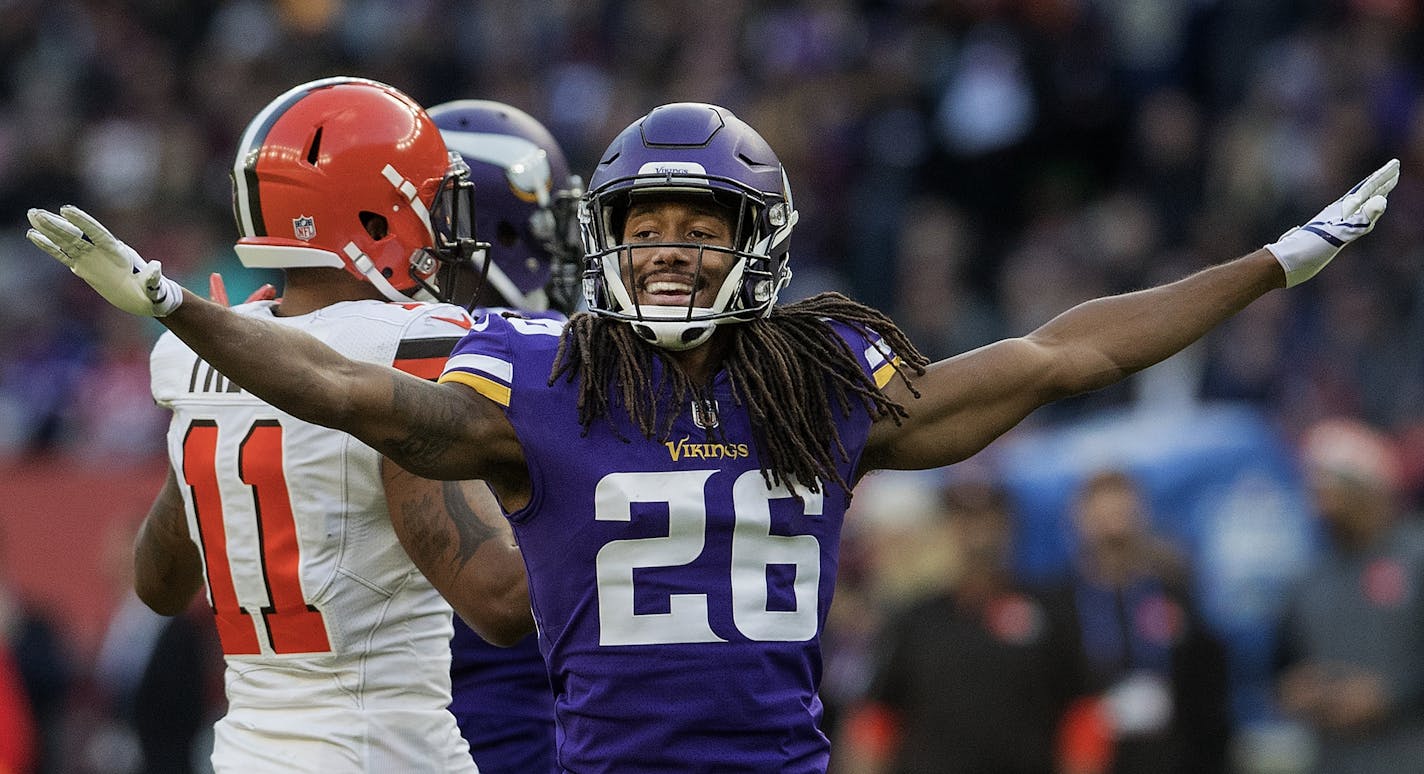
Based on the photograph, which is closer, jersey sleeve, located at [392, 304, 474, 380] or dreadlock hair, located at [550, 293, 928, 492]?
dreadlock hair, located at [550, 293, 928, 492]

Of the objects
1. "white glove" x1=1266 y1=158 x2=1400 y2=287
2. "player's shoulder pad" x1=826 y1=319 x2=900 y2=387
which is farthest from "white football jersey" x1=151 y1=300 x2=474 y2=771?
"white glove" x1=1266 y1=158 x2=1400 y2=287

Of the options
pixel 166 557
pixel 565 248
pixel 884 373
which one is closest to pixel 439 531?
pixel 166 557

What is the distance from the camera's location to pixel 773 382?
3324 mm

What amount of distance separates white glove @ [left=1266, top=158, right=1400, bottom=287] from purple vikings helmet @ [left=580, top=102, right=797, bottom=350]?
3.08ft

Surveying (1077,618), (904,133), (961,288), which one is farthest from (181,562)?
(904,133)

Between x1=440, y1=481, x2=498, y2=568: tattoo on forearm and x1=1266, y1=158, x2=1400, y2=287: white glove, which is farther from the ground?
x1=1266, y1=158, x2=1400, y2=287: white glove

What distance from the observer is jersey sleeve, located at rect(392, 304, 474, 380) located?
11.4 feet

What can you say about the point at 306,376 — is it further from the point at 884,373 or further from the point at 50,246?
the point at 884,373

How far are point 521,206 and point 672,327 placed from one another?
1291 millimetres

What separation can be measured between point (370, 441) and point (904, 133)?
Answer: 883cm

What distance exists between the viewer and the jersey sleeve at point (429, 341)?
3479 mm

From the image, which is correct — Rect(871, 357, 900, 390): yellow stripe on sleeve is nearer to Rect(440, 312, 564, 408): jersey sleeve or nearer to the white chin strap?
the white chin strap

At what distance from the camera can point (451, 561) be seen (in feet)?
11.3

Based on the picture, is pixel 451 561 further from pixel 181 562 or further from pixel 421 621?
pixel 181 562
